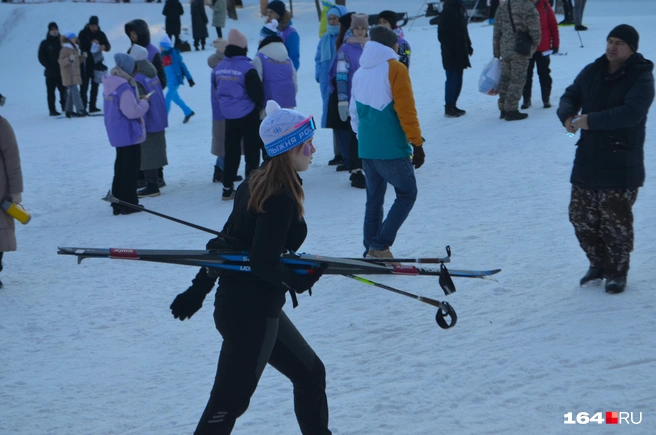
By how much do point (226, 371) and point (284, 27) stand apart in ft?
26.1

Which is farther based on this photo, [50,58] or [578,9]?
[578,9]

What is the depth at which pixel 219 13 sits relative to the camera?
25.5 metres

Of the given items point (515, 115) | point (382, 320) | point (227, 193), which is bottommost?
point (382, 320)

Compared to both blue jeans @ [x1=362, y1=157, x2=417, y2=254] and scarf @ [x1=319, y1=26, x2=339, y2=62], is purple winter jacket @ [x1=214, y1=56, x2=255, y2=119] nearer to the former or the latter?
scarf @ [x1=319, y1=26, x2=339, y2=62]

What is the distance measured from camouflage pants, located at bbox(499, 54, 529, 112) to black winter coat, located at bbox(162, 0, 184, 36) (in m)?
15.5

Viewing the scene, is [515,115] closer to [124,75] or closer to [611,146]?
[124,75]

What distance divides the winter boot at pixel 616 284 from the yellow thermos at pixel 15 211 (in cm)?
417

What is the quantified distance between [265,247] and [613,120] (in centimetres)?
261

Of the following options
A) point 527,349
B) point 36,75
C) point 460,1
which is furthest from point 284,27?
point 36,75

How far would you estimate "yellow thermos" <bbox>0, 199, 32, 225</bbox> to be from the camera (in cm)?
580

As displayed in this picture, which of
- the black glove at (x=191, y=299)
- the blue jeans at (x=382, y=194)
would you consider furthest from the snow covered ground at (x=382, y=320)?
the black glove at (x=191, y=299)

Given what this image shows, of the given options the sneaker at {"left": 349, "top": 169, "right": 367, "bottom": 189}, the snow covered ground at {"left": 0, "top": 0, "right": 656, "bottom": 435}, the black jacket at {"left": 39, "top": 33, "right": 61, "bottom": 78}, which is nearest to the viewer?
the snow covered ground at {"left": 0, "top": 0, "right": 656, "bottom": 435}

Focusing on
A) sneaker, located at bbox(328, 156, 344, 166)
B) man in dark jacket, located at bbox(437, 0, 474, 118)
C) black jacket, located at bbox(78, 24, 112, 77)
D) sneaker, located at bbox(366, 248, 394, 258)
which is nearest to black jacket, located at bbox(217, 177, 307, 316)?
sneaker, located at bbox(366, 248, 394, 258)

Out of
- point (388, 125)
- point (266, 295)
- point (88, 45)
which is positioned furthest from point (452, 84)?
point (88, 45)
